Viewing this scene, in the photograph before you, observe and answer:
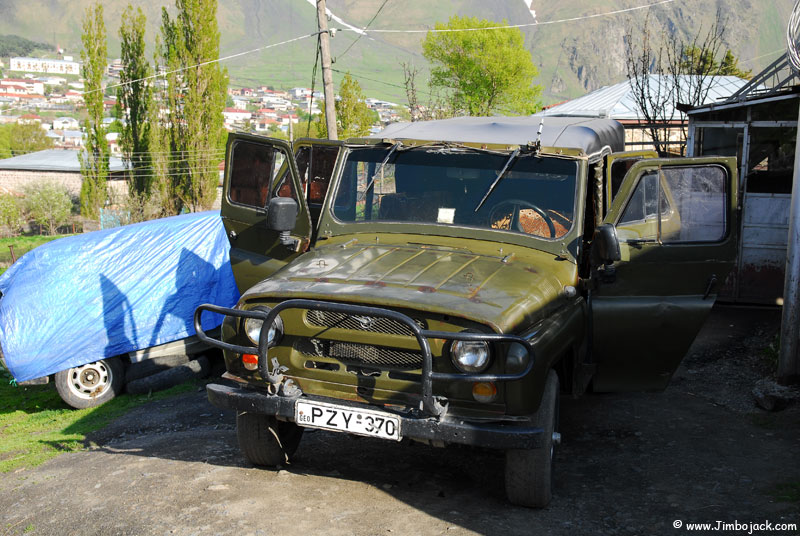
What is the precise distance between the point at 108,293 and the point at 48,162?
69760 mm

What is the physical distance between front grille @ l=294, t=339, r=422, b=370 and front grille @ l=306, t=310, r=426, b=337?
0.11 metres

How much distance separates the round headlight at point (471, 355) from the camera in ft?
13.8

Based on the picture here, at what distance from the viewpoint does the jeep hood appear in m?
4.30

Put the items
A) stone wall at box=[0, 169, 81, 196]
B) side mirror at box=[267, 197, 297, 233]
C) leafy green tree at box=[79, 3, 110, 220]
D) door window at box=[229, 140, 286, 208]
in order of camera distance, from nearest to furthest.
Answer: side mirror at box=[267, 197, 297, 233] → door window at box=[229, 140, 286, 208] → leafy green tree at box=[79, 3, 110, 220] → stone wall at box=[0, 169, 81, 196]

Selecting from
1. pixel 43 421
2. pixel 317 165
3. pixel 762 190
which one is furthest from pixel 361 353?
pixel 762 190

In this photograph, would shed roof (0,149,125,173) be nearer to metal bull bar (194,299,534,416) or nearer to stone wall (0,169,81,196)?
stone wall (0,169,81,196)

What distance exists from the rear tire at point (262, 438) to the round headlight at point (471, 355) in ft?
Result: 4.88

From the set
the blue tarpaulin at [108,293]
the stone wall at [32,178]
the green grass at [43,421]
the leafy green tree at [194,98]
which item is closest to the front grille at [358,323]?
the green grass at [43,421]

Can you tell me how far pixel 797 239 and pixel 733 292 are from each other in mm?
3584

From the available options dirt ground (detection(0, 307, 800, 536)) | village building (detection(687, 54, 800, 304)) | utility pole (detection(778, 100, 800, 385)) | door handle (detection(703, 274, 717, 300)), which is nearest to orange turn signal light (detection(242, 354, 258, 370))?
dirt ground (detection(0, 307, 800, 536))

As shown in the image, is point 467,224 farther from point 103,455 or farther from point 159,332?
point 159,332

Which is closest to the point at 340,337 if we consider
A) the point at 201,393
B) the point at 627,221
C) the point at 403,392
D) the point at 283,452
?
the point at 403,392

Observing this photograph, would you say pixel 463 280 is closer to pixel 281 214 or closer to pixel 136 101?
pixel 281 214

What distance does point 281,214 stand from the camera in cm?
576
